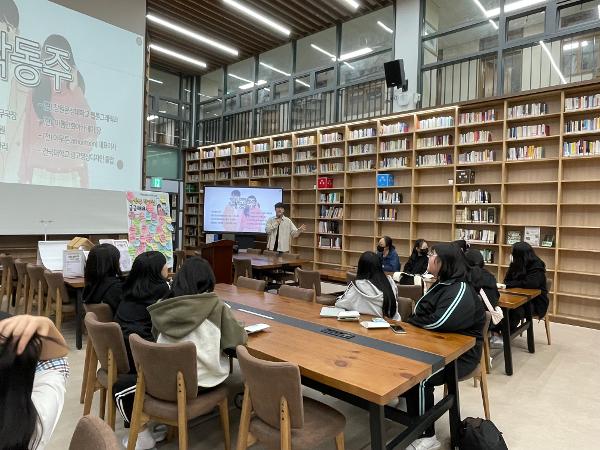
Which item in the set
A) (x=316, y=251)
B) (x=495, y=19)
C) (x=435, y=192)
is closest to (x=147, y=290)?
(x=435, y=192)

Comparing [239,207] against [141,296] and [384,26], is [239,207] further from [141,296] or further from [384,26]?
[141,296]

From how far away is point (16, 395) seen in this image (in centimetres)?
90

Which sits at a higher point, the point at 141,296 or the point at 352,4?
the point at 352,4

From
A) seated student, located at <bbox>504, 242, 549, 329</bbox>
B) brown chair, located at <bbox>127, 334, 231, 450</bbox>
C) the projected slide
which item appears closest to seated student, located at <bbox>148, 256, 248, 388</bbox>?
brown chair, located at <bbox>127, 334, 231, 450</bbox>

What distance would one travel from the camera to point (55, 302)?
432cm

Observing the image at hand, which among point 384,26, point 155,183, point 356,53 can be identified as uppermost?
point 384,26

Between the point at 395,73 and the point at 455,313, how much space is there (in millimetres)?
5818

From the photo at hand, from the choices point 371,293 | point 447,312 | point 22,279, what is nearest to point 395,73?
point 371,293

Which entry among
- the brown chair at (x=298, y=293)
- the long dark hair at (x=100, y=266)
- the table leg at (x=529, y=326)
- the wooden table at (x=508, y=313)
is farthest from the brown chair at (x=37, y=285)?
the table leg at (x=529, y=326)

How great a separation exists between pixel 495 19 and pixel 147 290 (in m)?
7.06

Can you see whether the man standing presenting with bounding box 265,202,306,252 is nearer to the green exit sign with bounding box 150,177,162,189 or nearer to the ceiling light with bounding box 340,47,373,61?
the ceiling light with bounding box 340,47,373,61

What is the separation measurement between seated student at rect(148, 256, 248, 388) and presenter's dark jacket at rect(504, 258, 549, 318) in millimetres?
3537

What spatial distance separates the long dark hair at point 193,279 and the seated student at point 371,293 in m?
1.12

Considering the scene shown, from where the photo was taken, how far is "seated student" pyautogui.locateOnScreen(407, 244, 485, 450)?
2.41 metres
